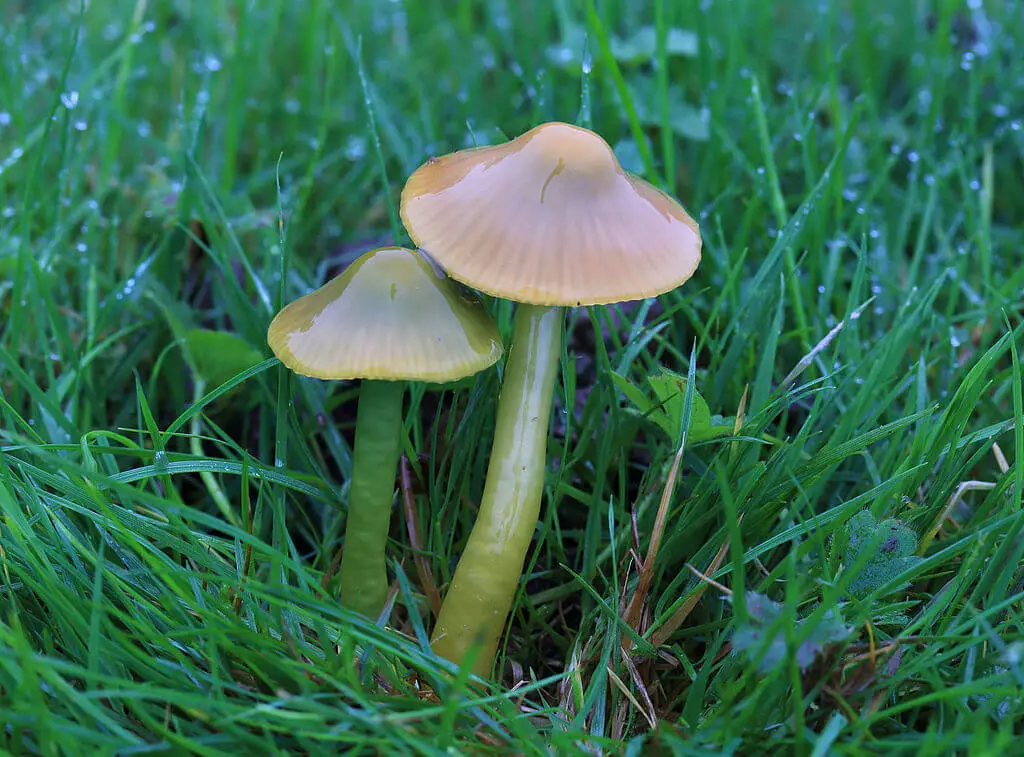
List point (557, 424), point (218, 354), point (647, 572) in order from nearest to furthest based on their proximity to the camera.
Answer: point (647, 572), point (218, 354), point (557, 424)

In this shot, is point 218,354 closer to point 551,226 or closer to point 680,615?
point 551,226

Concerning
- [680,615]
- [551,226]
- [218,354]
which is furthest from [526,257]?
[218,354]

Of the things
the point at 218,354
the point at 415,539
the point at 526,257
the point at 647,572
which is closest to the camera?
the point at 526,257

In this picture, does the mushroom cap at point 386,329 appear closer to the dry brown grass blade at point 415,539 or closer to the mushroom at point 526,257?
the mushroom at point 526,257

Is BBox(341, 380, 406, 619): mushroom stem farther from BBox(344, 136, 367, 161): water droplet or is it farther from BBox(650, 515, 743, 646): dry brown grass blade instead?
BBox(344, 136, 367, 161): water droplet

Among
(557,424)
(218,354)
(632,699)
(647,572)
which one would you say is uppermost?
(218,354)

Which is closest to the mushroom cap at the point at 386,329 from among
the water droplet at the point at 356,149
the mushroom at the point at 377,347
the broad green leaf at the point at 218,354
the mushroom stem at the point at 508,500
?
the mushroom at the point at 377,347
